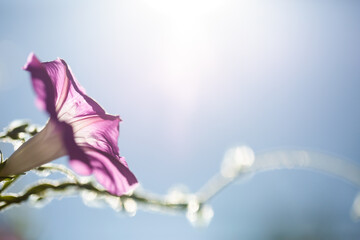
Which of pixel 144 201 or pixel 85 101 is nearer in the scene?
pixel 144 201

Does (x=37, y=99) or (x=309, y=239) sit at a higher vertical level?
(x=309, y=239)

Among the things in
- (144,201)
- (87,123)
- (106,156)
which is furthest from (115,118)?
(144,201)

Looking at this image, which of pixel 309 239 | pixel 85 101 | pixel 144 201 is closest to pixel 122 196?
pixel 144 201

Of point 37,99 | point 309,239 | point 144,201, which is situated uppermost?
point 309,239

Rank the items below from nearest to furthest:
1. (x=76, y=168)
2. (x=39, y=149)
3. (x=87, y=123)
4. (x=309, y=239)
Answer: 1. (x=76, y=168)
2. (x=39, y=149)
3. (x=87, y=123)
4. (x=309, y=239)

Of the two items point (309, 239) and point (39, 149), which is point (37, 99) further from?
point (309, 239)

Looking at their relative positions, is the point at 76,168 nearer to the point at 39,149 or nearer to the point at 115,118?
the point at 39,149

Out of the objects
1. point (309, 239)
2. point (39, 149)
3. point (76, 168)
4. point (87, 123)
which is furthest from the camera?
point (309, 239)
